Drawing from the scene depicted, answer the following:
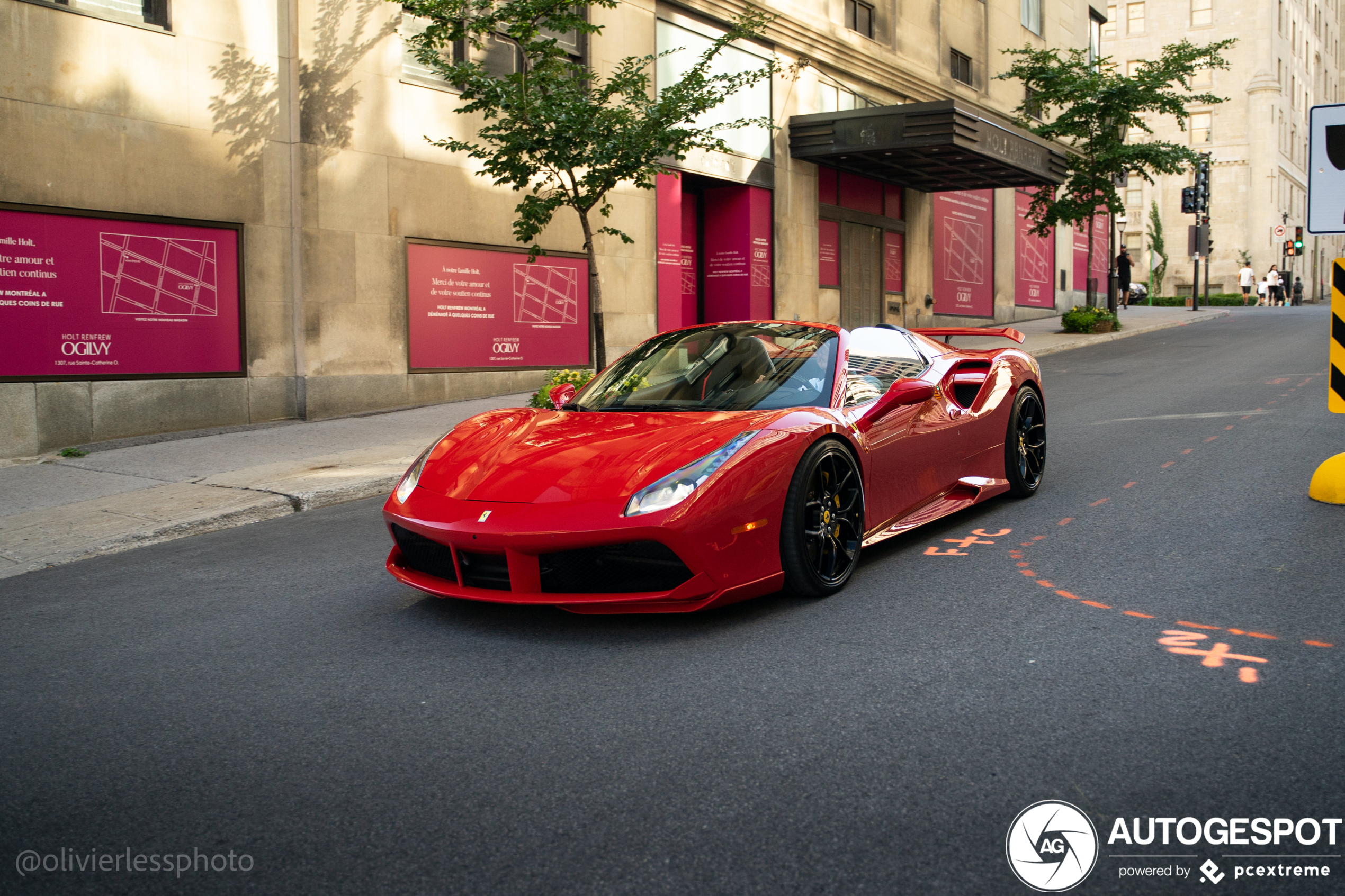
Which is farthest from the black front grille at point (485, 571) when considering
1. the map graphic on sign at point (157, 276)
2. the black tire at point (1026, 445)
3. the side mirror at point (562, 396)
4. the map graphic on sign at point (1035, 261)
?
the map graphic on sign at point (1035, 261)

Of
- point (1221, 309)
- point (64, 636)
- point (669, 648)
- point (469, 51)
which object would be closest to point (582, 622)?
point (669, 648)

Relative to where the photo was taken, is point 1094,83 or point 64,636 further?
point 1094,83

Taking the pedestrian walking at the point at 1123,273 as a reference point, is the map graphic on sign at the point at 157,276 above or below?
below

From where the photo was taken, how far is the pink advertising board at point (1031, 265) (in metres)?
30.2

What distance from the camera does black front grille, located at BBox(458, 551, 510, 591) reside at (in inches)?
167

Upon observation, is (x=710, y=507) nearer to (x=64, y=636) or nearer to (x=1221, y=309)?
(x=64, y=636)

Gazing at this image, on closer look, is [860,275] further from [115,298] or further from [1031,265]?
[115,298]

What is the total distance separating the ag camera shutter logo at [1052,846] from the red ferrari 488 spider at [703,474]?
67.0 inches

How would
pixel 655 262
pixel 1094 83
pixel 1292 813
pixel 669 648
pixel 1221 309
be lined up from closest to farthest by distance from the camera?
pixel 1292 813
pixel 669 648
pixel 655 262
pixel 1094 83
pixel 1221 309

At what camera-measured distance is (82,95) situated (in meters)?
10.6

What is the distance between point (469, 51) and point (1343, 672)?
43.4ft

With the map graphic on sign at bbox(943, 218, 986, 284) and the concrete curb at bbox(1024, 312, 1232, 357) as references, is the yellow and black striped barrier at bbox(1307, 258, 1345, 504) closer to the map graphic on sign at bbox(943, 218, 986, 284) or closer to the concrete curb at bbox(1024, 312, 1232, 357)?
the concrete curb at bbox(1024, 312, 1232, 357)

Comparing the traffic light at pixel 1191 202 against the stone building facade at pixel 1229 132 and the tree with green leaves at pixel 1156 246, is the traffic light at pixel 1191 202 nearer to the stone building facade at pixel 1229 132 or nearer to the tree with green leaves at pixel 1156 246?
the tree with green leaves at pixel 1156 246

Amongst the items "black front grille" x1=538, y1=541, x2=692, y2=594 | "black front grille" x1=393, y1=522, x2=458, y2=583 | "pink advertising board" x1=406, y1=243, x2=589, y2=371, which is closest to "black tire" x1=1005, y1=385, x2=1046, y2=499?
"black front grille" x1=538, y1=541, x2=692, y2=594
